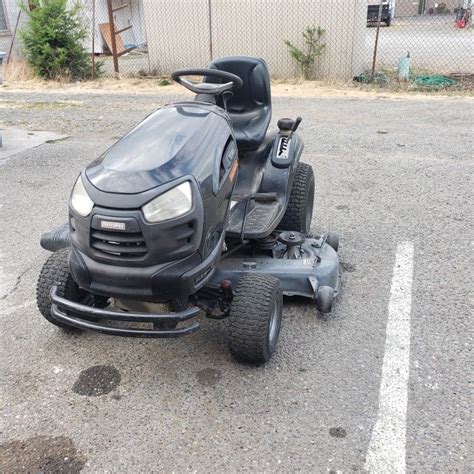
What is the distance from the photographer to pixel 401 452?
2.34 metres

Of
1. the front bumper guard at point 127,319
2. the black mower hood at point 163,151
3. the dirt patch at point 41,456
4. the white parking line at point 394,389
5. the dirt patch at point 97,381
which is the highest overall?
the black mower hood at point 163,151

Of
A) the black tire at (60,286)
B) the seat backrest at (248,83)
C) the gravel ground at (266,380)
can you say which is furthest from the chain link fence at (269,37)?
the black tire at (60,286)

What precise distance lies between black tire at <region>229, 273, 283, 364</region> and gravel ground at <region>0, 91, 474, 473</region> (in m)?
0.16

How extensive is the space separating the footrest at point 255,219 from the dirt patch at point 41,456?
1.42 metres

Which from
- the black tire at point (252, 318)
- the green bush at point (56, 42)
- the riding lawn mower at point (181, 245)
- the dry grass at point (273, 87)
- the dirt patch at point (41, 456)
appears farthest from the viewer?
the green bush at point (56, 42)

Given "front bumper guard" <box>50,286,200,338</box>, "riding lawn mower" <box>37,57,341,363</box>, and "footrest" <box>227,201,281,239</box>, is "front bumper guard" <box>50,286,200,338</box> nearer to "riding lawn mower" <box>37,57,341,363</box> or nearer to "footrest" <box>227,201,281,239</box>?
"riding lawn mower" <box>37,57,341,363</box>

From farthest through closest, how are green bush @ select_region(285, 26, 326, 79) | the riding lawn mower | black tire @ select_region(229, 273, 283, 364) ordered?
green bush @ select_region(285, 26, 326, 79)
black tire @ select_region(229, 273, 283, 364)
the riding lawn mower

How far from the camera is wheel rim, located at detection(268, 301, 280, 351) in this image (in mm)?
2895

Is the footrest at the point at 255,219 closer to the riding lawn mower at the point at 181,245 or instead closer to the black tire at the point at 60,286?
the riding lawn mower at the point at 181,245

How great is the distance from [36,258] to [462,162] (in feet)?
15.3

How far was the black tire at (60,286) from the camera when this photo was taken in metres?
2.94

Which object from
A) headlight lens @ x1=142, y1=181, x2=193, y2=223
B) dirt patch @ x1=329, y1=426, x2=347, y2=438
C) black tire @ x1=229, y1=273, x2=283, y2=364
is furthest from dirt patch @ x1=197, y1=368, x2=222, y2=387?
headlight lens @ x1=142, y1=181, x2=193, y2=223

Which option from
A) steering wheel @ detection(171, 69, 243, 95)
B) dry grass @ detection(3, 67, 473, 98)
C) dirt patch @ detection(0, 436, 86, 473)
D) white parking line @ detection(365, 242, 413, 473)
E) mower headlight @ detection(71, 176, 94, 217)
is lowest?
dirt patch @ detection(0, 436, 86, 473)

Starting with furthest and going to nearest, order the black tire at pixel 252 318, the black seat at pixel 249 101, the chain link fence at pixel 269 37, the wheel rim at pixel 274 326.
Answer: the chain link fence at pixel 269 37, the black seat at pixel 249 101, the wheel rim at pixel 274 326, the black tire at pixel 252 318
